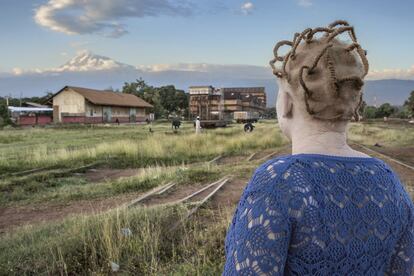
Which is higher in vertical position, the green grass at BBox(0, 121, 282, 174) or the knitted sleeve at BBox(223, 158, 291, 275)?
the knitted sleeve at BBox(223, 158, 291, 275)

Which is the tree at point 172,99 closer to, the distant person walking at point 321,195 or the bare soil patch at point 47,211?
the bare soil patch at point 47,211

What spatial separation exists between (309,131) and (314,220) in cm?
32

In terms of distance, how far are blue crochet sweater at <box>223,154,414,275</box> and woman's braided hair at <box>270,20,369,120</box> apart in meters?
0.17

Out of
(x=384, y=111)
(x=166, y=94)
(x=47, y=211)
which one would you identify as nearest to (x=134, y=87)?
(x=166, y=94)

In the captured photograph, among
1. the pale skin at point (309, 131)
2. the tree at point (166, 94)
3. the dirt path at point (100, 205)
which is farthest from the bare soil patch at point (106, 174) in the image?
the tree at point (166, 94)

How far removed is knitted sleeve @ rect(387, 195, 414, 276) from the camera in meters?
1.45

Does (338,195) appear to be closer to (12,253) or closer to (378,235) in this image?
(378,235)

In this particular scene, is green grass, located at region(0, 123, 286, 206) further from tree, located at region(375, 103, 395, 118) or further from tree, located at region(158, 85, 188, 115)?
tree, located at region(375, 103, 395, 118)

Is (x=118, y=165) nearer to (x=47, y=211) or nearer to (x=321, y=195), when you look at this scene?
(x=47, y=211)

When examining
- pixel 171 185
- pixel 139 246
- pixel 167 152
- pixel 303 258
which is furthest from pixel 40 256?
pixel 167 152

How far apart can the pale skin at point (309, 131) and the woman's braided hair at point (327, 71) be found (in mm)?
29

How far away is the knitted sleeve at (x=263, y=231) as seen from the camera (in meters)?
1.19

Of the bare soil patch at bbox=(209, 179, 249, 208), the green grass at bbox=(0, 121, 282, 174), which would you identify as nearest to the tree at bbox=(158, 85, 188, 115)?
the green grass at bbox=(0, 121, 282, 174)

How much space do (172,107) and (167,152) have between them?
77650 mm
